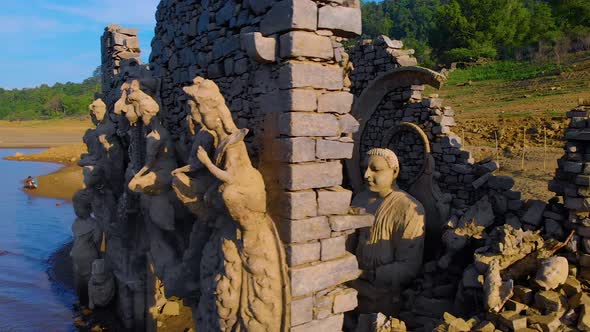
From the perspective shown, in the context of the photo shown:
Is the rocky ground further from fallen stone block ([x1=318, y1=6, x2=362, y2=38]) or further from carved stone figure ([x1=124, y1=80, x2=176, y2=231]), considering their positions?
fallen stone block ([x1=318, y1=6, x2=362, y2=38])

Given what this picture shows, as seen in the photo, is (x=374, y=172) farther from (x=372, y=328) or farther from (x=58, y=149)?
(x=58, y=149)

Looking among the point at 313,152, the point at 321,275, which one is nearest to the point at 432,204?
the point at 321,275

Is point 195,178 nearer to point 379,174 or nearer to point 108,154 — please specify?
point 379,174

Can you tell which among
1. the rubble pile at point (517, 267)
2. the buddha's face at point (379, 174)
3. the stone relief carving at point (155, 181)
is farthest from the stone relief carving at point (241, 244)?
the buddha's face at point (379, 174)

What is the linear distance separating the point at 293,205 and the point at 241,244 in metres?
0.63

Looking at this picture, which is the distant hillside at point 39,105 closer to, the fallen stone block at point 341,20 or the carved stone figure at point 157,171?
the carved stone figure at point 157,171

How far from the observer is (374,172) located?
619 centimetres

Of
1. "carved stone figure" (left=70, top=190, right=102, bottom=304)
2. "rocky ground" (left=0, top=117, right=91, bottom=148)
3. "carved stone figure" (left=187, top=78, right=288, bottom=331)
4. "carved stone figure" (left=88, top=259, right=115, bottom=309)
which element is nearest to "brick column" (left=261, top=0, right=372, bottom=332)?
"carved stone figure" (left=187, top=78, right=288, bottom=331)

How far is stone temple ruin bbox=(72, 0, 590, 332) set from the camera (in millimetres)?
3932

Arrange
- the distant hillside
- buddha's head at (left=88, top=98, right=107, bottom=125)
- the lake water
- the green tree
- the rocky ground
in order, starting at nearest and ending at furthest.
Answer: the lake water
buddha's head at (left=88, top=98, right=107, bottom=125)
the green tree
the rocky ground
the distant hillside

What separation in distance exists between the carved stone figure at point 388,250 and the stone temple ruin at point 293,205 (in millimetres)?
21

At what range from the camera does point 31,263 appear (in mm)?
11367

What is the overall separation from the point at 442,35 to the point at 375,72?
2551 centimetres

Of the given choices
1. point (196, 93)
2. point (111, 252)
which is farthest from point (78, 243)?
point (196, 93)
